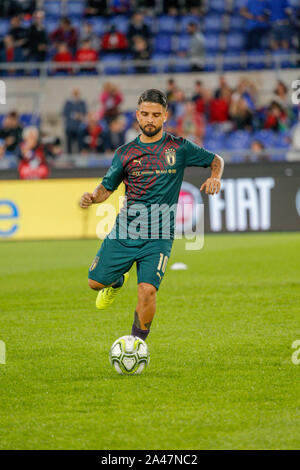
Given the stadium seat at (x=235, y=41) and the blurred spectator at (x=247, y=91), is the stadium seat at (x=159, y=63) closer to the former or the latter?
the stadium seat at (x=235, y=41)

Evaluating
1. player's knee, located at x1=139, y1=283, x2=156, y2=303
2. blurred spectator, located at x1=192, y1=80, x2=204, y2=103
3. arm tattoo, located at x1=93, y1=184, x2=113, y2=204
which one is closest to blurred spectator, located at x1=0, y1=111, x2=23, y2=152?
blurred spectator, located at x1=192, y1=80, x2=204, y2=103

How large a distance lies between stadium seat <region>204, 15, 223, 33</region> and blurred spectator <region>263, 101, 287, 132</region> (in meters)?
4.64

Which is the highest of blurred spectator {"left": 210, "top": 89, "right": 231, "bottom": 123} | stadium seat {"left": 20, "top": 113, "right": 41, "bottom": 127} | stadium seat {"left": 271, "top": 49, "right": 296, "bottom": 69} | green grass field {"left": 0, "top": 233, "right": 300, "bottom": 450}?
stadium seat {"left": 271, "top": 49, "right": 296, "bottom": 69}

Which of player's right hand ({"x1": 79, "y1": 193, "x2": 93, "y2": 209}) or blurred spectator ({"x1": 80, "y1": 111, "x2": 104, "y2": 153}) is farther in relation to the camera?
blurred spectator ({"x1": 80, "y1": 111, "x2": 104, "y2": 153})

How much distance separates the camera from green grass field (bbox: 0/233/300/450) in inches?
191

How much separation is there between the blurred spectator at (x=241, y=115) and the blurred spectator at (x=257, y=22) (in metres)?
3.26

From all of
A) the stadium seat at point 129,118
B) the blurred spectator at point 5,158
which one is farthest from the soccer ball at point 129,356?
the stadium seat at point 129,118

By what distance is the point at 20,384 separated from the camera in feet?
20.1

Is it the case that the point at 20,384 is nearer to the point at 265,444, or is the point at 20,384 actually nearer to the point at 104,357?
the point at 104,357

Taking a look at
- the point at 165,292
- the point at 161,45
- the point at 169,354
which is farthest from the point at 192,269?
the point at 161,45

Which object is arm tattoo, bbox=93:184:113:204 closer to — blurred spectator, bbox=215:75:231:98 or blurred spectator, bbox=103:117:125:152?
blurred spectator, bbox=103:117:125:152

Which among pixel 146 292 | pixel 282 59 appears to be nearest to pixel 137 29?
pixel 282 59

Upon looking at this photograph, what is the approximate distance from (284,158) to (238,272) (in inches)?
308

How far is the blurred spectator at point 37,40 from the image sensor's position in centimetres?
2248
